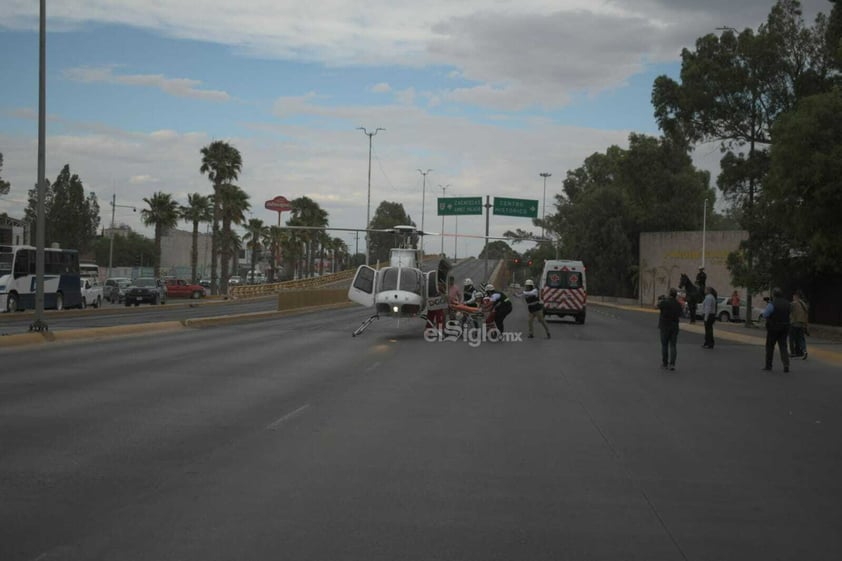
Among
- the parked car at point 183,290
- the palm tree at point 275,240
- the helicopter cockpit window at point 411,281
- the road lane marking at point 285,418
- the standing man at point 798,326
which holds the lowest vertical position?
the parked car at point 183,290

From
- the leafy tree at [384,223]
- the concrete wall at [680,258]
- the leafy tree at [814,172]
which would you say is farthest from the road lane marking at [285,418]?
the leafy tree at [384,223]

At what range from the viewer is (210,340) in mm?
26031

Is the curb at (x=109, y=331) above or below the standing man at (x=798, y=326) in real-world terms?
below

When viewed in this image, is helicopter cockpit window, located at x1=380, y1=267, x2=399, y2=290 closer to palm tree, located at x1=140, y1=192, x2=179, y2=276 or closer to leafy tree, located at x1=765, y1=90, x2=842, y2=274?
leafy tree, located at x1=765, y1=90, x2=842, y2=274

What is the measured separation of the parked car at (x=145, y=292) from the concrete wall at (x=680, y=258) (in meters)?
34.8

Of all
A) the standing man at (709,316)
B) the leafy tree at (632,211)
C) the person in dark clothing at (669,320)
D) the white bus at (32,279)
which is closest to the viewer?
the person in dark clothing at (669,320)

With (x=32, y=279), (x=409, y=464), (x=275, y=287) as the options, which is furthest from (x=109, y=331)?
(x=275, y=287)

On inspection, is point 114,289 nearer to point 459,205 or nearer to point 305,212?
point 459,205

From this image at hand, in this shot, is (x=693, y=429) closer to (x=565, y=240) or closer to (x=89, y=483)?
(x=89, y=483)

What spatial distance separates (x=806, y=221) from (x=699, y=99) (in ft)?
48.5

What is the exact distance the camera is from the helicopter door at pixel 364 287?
31.1 metres

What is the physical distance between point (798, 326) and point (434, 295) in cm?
1210

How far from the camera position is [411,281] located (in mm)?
30031

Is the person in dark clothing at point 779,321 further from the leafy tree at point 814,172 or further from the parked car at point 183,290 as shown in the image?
the parked car at point 183,290
